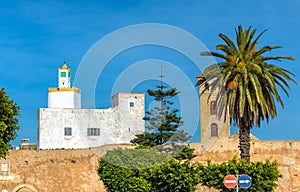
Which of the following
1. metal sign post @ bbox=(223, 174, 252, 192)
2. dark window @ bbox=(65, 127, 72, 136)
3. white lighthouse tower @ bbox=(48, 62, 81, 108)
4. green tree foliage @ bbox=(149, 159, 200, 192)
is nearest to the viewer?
metal sign post @ bbox=(223, 174, 252, 192)

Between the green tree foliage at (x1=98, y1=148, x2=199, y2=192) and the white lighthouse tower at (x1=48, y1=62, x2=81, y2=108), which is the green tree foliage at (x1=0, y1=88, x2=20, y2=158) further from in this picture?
the white lighthouse tower at (x1=48, y1=62, x2=81, y2=108)

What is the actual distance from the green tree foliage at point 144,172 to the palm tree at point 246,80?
179 inches

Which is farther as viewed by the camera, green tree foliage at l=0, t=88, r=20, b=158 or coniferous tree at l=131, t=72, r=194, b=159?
coniferous tree at l=131, t=72, r=194, b=159

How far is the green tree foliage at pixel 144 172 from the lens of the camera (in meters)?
33.2

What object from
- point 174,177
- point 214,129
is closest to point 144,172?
point 174,177

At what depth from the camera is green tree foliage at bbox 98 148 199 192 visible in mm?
33156

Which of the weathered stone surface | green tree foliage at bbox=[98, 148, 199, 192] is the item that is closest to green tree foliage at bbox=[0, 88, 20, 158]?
green tree foliage at bbox=[98, 148, 199, 192]

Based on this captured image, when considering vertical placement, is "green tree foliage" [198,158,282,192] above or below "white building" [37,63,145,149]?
below

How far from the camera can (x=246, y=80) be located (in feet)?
95.1

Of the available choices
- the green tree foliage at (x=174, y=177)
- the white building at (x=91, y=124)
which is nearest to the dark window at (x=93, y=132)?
the white building at (x=91, y=124)

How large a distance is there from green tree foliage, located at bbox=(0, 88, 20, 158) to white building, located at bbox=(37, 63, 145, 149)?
2747cm

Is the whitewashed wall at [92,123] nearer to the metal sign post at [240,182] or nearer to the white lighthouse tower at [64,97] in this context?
the white lighthouse tower at [64,97]

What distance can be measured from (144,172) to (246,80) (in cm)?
913

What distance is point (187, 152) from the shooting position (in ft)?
157
